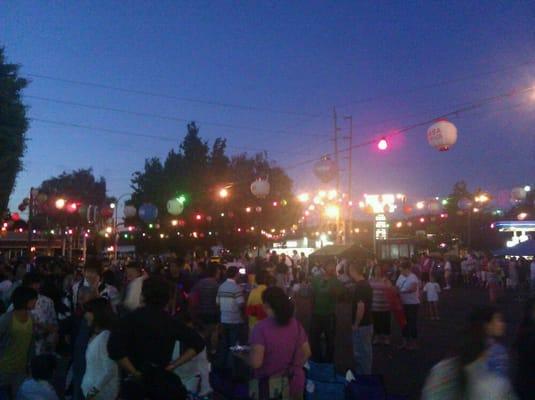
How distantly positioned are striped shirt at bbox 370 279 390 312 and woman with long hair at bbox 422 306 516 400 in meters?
7.81

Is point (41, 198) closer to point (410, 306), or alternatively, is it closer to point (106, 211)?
point (106, 211)

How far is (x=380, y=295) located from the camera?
11711 mm

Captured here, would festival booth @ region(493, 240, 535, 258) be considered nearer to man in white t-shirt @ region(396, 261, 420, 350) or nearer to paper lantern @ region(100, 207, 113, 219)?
man in white t-shirt @ region(396, 261, 420, 350)

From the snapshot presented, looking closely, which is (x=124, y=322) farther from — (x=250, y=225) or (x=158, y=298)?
(x=250, y=225)

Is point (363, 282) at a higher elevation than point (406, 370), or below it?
higher

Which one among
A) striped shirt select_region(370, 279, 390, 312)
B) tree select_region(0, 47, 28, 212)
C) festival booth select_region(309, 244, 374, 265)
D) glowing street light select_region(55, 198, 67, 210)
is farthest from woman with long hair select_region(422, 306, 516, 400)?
festival booth select_region(309, 244, 374, 265)

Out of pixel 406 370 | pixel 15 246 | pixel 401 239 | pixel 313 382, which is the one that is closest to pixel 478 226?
pixel 401 239

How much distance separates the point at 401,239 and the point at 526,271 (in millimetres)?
12561

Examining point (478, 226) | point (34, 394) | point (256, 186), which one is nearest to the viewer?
point (34, 394)

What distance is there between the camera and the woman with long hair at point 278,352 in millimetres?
5051

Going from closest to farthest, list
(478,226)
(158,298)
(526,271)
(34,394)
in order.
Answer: (158,298)
(34,394)
(526,271)
(478,226)

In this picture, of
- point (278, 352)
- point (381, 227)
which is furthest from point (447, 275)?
point (278, 352)

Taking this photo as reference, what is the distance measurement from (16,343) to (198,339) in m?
2.86

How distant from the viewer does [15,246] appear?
46.8 metres
